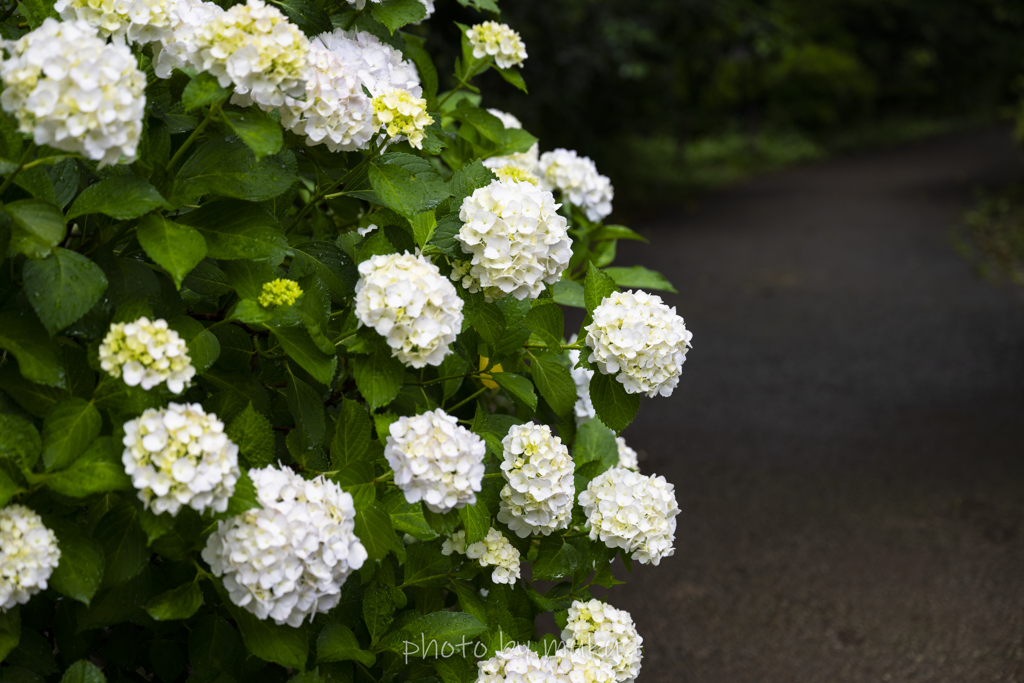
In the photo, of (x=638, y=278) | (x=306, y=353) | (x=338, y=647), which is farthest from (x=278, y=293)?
(x=638, y=278)

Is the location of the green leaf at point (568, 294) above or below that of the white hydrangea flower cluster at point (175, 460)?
below

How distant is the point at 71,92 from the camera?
3.39ft

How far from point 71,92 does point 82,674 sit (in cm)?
81

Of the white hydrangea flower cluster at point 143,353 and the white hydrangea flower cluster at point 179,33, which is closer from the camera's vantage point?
the white hydrangea flower cluster at point 143,353

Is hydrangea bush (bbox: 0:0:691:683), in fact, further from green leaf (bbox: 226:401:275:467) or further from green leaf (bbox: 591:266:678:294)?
green leaf (bbox: 591:266:678:294)

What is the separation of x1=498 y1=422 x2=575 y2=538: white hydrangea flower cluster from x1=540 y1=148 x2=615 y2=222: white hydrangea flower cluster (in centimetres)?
99

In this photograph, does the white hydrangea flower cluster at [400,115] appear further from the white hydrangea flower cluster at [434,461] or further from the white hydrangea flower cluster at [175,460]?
the white hydrangea flower cluster at [175,460]

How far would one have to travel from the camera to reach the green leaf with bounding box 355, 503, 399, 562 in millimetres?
1324

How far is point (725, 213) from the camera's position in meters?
12.4

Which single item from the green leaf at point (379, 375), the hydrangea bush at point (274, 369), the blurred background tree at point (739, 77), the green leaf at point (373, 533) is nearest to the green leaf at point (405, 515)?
the hydrangea bush at point (274, 369)

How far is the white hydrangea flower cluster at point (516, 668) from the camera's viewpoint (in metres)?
1.49

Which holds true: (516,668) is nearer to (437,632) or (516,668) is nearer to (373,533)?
(437,632)

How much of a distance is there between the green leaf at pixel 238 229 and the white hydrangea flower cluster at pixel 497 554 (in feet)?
2.18

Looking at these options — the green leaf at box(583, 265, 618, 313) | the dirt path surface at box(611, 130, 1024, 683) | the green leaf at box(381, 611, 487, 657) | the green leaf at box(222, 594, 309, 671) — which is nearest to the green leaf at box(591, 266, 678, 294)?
the green leaf at box(583, 265, 618, 313)
